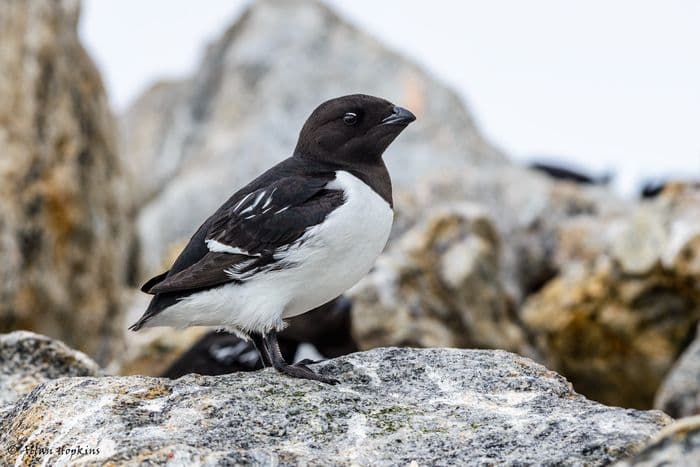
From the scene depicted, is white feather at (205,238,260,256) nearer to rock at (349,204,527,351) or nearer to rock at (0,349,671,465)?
rock at (0,349,671,465)

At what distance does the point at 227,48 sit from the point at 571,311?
1302 centimetres

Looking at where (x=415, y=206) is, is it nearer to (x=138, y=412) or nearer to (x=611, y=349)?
(x=611, y=349)

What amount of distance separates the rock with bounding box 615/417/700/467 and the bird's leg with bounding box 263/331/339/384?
2625 mm

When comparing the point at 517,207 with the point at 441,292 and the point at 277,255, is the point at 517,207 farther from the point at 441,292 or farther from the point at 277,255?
the point at 277,255

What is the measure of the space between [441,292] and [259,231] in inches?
284

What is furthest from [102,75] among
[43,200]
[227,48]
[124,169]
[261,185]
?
[261,185]

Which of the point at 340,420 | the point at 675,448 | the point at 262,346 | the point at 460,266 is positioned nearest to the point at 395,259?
the point at 460,266

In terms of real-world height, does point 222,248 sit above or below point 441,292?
above

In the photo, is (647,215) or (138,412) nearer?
(138,412)

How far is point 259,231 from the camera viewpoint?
6.44 m

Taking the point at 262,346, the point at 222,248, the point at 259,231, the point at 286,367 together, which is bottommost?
the point at 262,346

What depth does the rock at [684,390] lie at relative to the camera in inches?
376

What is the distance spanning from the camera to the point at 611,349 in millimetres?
13094

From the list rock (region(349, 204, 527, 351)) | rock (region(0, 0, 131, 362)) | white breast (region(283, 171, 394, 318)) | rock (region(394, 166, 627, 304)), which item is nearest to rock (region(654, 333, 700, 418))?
rock (region(349, 204, 527, 351))
